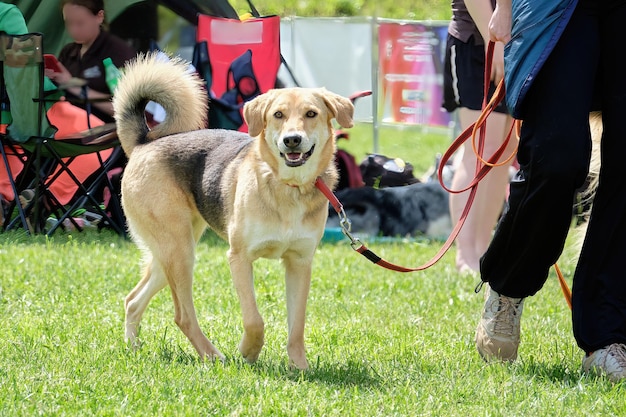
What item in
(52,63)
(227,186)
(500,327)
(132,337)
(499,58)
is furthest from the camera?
(52,63)

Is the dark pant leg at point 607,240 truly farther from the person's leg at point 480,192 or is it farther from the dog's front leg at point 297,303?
the person's leg at point 480,192

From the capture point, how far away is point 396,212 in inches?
291

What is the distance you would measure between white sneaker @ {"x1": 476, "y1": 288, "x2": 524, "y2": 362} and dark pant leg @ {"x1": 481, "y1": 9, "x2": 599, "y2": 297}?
0.34 meters

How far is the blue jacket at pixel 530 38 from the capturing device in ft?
10.4

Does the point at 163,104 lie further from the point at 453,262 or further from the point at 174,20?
the point at 174,20

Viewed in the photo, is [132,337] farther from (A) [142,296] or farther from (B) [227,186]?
(B) [227,186]

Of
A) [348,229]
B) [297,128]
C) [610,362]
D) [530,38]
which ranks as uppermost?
[530,38]

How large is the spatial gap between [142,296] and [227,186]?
2.36 ft

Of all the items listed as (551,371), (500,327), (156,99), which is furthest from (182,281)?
(551,371)

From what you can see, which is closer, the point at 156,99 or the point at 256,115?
the point at 256,115

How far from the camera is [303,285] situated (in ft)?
12.5

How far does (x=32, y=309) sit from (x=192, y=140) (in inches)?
49.2

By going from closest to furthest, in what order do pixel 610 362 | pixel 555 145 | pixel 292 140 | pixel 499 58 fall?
1. pixel 555 145
2. pixel 610 362
3. pixel 292 140
4. pixel 499 58

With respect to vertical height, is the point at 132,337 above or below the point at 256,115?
below
